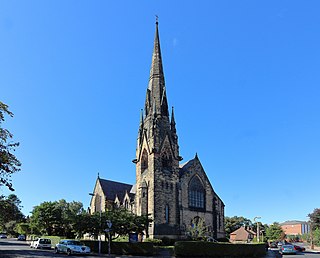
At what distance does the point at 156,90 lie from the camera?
50.7 metres

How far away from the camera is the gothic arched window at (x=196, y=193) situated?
47969 millimetres

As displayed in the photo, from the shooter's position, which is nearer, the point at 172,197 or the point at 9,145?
the point at 9,145

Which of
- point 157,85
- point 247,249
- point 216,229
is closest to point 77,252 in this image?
point 247,249

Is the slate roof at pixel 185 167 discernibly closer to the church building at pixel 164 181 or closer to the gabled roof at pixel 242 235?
the church building at pixel 164 181

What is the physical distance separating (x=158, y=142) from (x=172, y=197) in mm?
7947

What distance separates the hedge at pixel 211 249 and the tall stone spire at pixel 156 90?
22.9 metres

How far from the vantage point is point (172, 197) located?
149ft

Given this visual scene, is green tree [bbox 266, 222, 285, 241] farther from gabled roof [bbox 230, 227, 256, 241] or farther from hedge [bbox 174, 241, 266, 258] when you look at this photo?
hedge [bbox 174, 241, 266, 258]

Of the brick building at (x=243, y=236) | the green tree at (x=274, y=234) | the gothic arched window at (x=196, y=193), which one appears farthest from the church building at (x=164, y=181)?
the green tree at (x=274, y=234)

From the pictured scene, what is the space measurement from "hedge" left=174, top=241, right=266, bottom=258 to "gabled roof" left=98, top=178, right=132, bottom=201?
26.1m

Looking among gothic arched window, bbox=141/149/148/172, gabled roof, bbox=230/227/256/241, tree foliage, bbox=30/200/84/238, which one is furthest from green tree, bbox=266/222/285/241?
tree foliage, bbox=30/200/84/238

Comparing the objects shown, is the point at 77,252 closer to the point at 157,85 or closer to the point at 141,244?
the point at 141,244

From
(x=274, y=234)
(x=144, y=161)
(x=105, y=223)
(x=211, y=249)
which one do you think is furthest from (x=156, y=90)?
(x=274, y=234)

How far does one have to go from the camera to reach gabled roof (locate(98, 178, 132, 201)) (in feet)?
183
